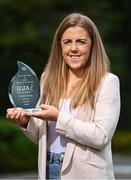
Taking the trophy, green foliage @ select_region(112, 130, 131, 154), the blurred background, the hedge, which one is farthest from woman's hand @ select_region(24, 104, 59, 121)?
green foliage @ select_region(112, 130, 131, 154)

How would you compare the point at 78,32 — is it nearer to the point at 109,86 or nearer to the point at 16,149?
the point at 109,86

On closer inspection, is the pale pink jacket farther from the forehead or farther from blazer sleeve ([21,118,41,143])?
the forehead

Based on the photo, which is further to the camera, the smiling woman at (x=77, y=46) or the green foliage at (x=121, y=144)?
the green foliage at (x=121, y=144)

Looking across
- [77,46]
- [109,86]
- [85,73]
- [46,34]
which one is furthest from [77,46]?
[46,34]

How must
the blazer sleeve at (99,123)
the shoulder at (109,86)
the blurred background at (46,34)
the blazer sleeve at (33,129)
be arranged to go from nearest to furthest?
the blazer sleeve at (99,123) → the shoulder at (109,86) → the blazer sleeve at (33,129) → the blurred background at (46,34)

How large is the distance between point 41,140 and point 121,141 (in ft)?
61.7

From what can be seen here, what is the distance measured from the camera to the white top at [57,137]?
14.1 feet

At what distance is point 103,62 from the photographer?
4387 mm

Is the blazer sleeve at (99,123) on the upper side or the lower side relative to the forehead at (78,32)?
lower

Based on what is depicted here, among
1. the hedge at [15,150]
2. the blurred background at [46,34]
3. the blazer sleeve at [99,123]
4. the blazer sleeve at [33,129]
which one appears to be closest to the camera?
the blazer sleeve at [99,123]

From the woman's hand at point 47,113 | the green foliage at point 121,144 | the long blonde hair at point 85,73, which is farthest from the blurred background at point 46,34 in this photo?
the woman's hand at point 47,113

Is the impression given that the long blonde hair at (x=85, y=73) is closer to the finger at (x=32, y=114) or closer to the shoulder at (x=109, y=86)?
the shoulder at (x=109, y=86)

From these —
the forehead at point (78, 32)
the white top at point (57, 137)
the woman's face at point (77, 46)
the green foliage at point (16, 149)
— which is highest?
the forehead at point (78, 32)

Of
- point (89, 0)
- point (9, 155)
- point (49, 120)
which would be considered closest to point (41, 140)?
point (49, 120)
